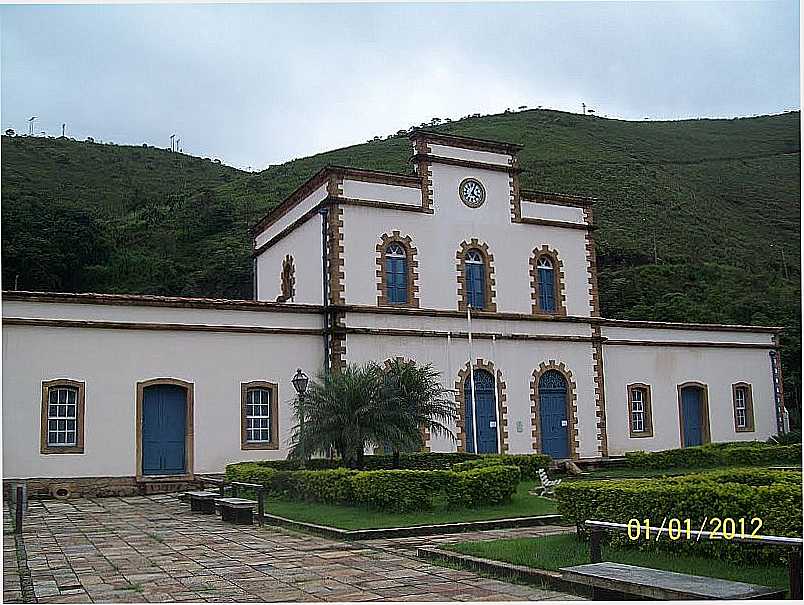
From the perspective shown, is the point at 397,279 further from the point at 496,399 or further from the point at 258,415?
the point at 258,415

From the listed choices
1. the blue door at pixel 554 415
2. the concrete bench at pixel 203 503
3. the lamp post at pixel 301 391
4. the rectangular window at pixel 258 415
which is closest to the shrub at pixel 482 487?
the lamp post at pixel 301 391

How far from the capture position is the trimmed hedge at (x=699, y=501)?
26.3 feet

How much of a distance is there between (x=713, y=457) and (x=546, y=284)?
619 cm

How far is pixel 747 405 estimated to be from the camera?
28266 millimetres

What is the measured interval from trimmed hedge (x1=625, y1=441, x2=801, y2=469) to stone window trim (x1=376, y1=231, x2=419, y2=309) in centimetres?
685

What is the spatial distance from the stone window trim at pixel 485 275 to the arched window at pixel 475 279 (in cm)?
7

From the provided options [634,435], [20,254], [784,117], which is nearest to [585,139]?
[784,117]

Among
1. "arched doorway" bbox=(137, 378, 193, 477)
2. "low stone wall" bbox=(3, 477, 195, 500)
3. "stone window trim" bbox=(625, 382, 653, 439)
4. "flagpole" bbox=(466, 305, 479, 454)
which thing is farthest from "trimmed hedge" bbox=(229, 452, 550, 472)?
"stone window trim" bbox=(625, 382, 653, 439)

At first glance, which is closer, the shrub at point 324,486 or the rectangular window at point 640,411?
the shrub at point 324,486

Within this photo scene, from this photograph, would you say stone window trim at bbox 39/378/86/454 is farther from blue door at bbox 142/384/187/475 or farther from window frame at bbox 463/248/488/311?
window frame at bbox 463/248/488/311

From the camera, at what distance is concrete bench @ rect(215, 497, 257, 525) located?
13.0 meters

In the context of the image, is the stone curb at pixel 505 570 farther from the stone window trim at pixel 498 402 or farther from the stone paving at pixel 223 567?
the stone window trim at pixel 498 402

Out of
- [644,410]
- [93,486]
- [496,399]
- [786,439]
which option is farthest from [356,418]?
[786,439]

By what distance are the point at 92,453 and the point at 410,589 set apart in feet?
41.1
